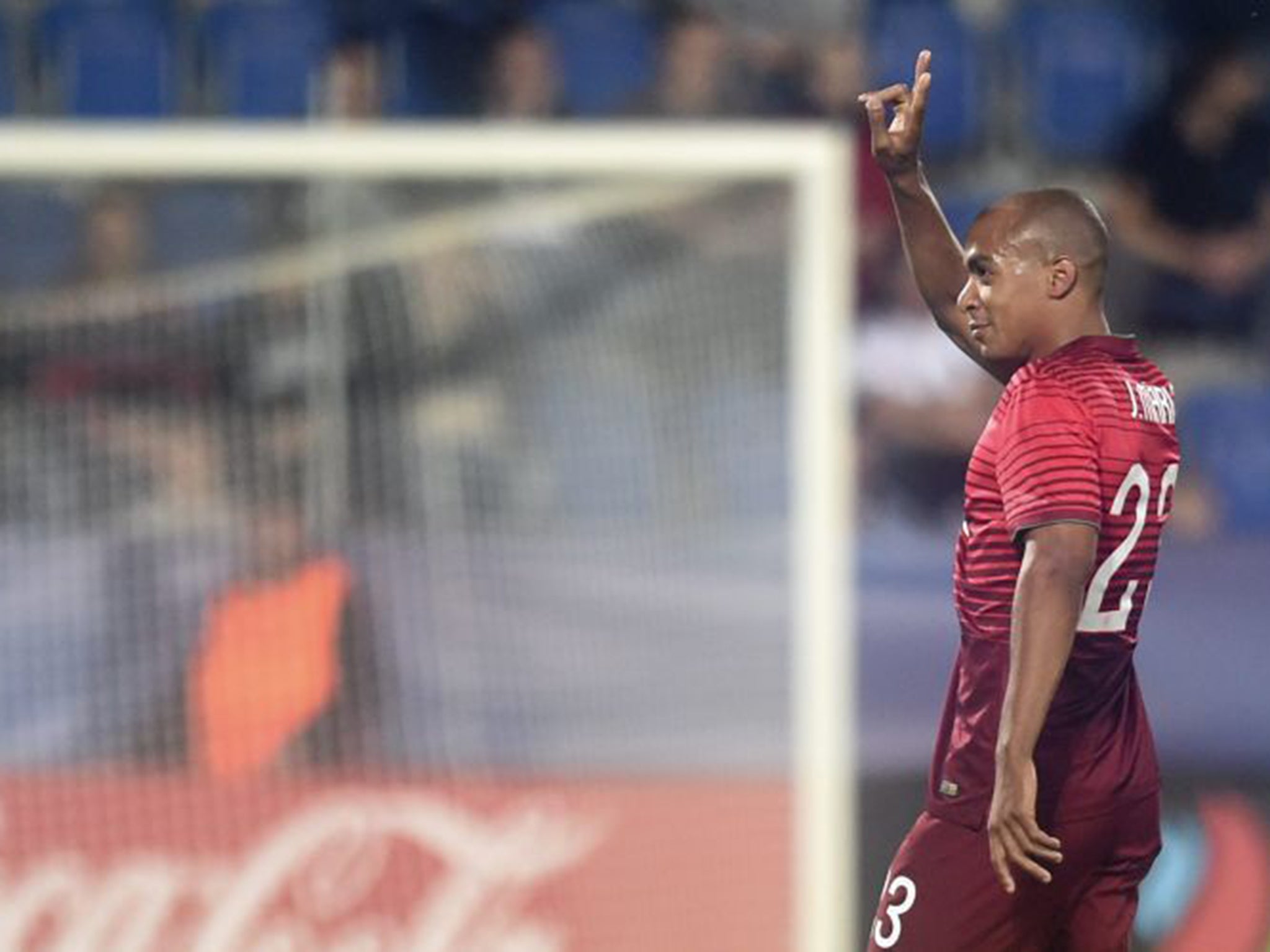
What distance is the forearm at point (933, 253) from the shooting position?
9.65ft

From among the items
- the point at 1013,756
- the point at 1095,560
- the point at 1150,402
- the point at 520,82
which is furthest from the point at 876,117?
the point at 520,82

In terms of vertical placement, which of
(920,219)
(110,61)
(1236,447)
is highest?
(110,61)

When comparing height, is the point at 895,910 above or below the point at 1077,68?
below

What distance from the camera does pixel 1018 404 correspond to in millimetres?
2623

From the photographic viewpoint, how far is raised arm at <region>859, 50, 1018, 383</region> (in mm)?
2820

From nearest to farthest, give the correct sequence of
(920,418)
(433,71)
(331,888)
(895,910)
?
1. (895,910)
2. (331,888)
3. (920,418)
4. (433,71)

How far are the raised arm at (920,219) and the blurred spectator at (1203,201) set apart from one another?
128 inches

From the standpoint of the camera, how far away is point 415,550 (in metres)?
5.12

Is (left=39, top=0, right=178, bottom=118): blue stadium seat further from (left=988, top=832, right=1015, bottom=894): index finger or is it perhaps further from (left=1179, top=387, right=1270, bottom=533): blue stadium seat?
(left=988, top=832, right=1015, bottom=894): index finger

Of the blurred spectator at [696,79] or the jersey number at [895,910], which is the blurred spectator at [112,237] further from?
the jersey number at [895,910]

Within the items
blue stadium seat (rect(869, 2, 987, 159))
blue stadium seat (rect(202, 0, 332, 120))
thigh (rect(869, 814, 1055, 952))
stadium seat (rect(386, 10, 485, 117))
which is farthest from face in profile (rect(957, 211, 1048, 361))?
blue stadium seat (rect(869, 2, 987, 159))

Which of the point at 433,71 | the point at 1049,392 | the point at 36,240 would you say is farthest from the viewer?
the point at 433,71

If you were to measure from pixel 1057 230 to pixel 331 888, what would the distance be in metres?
2.89

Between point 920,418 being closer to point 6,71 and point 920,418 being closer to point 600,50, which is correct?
point 600,50
